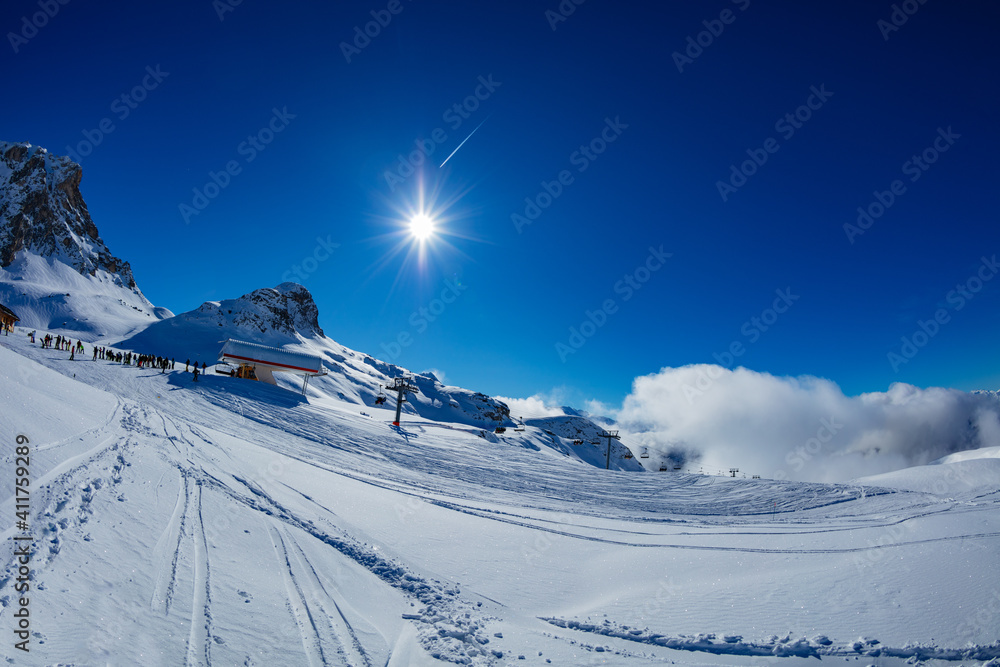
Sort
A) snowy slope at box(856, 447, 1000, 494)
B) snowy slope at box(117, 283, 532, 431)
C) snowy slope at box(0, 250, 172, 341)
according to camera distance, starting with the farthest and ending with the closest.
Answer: snowy slope at box(0, 250, 172, 341)
snowy slope at box(117, 283, 532, 431)
snowy slope at box(856, 447, 1000, 494)

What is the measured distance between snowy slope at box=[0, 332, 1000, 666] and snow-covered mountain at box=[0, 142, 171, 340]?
8289cm

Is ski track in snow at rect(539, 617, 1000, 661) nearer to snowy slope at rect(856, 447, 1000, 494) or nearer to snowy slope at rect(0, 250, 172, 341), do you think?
snowy slope at rect(856, 447, 1000, 494)

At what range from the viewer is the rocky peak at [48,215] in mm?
108938

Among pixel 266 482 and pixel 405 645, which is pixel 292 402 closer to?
pixel 266 482

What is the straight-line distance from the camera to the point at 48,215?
117500 millimetres

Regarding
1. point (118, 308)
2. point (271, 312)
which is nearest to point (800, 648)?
point (118, 308)

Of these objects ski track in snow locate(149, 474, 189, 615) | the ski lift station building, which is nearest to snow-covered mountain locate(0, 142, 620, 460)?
the ski lift station building

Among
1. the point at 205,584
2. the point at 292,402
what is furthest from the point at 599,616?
the point at 292,402

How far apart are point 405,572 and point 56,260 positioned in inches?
5896

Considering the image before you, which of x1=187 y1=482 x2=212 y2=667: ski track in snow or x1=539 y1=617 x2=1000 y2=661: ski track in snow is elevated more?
x1=539 y1=617 x2=1000 y2=661: ski track in snow

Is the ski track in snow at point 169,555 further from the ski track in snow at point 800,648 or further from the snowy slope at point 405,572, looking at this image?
the ski track in snow at point 800,648

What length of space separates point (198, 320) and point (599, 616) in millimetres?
95409

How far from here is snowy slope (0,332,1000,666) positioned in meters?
4.96

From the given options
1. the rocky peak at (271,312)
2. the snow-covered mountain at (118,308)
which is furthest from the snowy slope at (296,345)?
the snow-covered mountain at (118,308)
